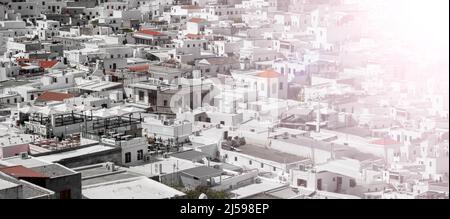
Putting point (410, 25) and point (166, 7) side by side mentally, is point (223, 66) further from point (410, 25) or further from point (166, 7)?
point (166, 7)

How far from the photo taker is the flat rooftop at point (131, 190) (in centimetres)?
383

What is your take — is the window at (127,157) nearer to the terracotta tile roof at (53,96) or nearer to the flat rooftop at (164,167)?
the flat rooftop at (164,167)

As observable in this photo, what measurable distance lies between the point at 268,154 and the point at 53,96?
2.28m

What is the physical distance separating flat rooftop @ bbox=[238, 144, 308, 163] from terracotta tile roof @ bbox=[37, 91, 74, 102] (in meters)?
1.89

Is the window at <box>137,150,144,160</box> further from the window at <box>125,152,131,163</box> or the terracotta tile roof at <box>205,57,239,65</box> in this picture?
the terracotta tile roof at <box>205,57,239,65</box>

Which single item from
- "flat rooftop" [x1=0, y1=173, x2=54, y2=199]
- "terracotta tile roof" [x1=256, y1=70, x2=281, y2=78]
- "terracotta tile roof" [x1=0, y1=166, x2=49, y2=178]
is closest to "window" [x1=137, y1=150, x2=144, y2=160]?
"terracotta tile roof" [x1=0, y1=166, x2=49, y2=178]

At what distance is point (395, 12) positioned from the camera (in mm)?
11352

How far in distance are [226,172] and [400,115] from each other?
2152 millimetres

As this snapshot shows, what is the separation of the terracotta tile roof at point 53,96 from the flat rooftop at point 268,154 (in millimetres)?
1893

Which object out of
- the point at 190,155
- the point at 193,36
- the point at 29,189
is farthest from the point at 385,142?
the point at 193,36

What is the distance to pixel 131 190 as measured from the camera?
13.0 ft

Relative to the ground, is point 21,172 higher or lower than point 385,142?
higher

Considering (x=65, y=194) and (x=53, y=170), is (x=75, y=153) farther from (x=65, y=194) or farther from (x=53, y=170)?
(x=65, y=194)

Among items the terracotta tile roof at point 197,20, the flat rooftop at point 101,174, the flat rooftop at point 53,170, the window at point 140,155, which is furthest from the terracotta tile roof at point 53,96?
the terracotta tile roof at point 197,20
